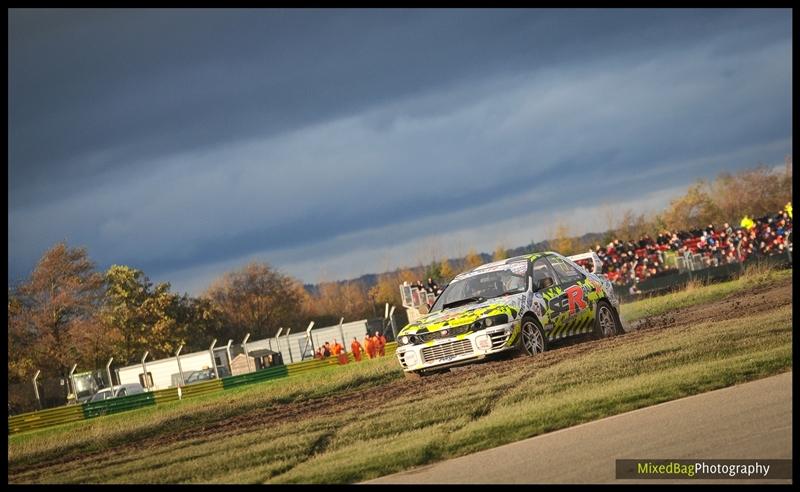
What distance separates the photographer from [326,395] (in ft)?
60.4

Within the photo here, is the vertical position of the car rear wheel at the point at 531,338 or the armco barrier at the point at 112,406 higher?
the car rear wheel at the point at 531,338

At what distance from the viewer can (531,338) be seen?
15.9 meters

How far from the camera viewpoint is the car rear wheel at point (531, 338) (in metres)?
15.6

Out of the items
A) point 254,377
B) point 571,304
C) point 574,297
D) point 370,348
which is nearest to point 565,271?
point 574,297

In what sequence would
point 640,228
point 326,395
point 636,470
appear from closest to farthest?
point 636,470 → point 326,395 → point 640,228

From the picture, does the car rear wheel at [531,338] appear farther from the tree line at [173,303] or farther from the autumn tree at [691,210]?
the autumn tree at [691,210]

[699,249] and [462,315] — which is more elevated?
[699,249]

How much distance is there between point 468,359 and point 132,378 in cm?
4535

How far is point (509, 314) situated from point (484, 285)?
5.63 ft

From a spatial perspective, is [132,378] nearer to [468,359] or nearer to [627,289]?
[627,289]

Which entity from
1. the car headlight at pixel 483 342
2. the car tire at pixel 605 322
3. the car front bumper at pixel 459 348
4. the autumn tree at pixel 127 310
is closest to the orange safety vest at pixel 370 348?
the car tire at pixel 605 322

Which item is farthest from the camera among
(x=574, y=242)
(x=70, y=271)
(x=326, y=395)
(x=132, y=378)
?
(x=574, y=242)

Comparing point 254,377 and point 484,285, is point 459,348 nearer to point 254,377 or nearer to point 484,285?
point 484,285
